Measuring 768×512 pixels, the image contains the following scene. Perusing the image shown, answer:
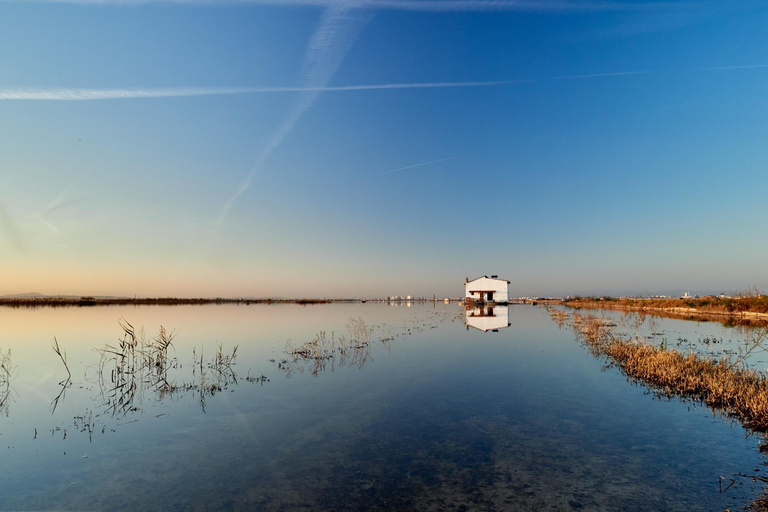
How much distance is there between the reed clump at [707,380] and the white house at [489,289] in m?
66.5

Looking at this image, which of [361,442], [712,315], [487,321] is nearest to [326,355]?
[361,442]

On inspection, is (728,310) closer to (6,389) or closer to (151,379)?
(151,379)

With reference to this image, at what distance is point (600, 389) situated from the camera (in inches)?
559

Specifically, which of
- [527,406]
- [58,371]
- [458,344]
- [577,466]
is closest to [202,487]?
[577,466]

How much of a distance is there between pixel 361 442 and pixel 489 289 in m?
81.2

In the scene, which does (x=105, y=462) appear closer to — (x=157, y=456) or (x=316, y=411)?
(x=157, y=456)

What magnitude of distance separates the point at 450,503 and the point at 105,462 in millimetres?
7520

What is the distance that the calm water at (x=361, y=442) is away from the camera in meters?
6.71

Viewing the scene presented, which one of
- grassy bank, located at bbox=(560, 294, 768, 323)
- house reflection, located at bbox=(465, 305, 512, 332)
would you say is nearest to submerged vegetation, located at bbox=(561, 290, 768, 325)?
grassy bank, located at bbox=(560, 294, 768, 323)

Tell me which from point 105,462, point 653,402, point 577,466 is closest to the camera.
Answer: point 577,466

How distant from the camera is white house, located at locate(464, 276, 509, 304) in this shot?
8570cm

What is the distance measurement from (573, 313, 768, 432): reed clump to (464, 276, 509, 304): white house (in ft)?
218

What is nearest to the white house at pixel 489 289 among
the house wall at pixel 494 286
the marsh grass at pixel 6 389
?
the house wall at pixel 494 286

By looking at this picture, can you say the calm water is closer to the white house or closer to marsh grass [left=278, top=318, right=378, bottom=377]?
marsh grass [left=278, top=318, right=378, bottom=377]
